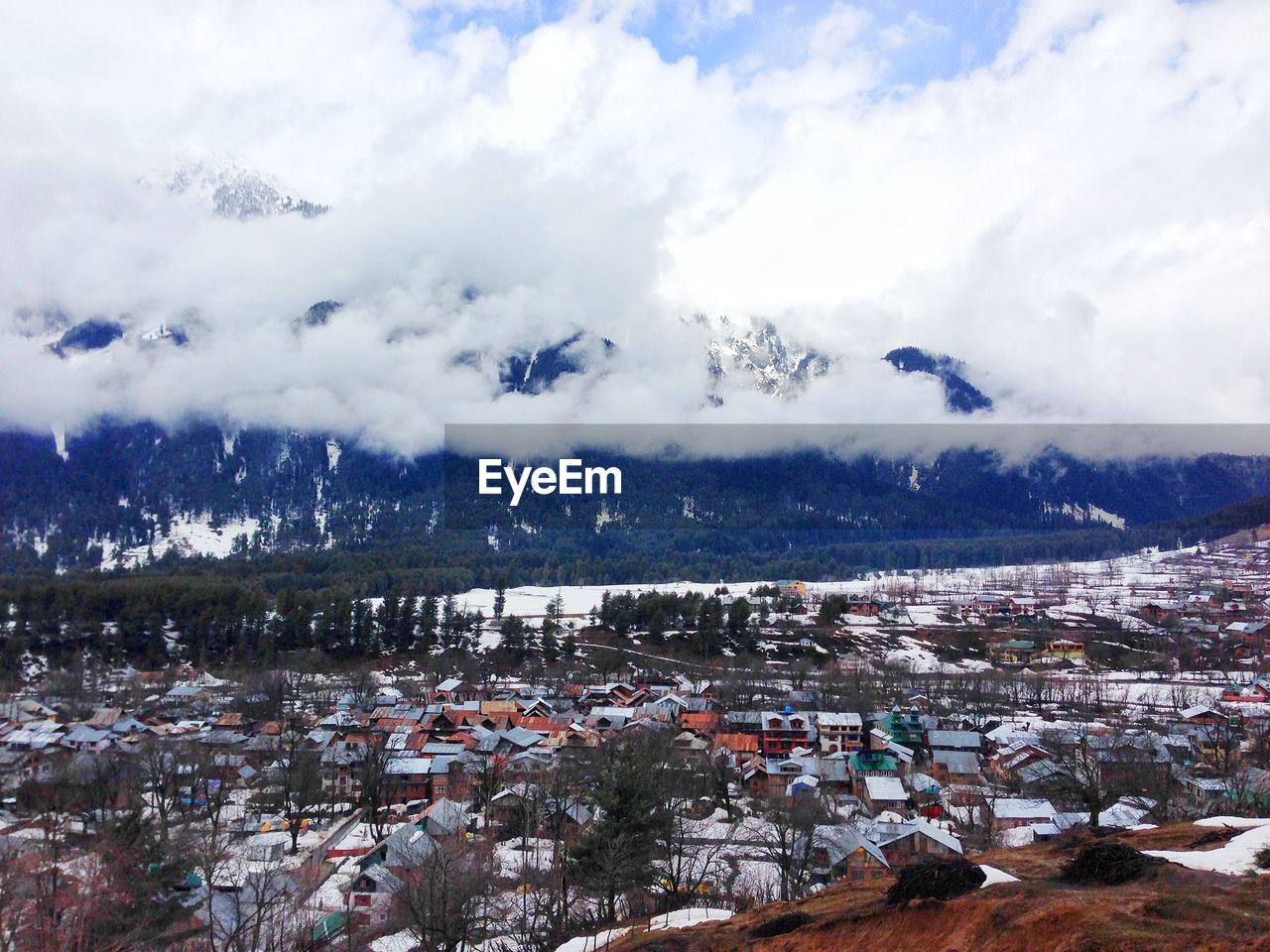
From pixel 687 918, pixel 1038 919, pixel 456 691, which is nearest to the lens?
pixel 1038 919

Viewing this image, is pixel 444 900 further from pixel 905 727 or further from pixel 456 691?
pixel 456 691

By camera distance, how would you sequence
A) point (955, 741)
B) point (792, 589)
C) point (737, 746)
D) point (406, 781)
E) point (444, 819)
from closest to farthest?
point (444, 819) < point (406, 781) < point (737, 746) < point (955, 741) < point (792, 589)

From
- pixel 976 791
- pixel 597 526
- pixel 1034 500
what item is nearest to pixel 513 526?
pixel 597 526

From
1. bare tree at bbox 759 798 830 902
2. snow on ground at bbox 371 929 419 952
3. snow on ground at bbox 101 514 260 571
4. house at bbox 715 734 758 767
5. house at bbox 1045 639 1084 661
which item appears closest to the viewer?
snow on ground at bbox 371 929 419 952

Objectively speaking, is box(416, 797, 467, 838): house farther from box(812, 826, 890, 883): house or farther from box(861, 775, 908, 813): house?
box(861, 775, 908, 813): house

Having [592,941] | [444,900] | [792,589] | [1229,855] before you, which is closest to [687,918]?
[592,941]

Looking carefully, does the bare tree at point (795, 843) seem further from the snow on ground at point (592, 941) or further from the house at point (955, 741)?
the house at point (955, 741)

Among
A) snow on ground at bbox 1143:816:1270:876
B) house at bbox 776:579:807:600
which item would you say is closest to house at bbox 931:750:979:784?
snow on ground at bbox 1143:816:1270:876
